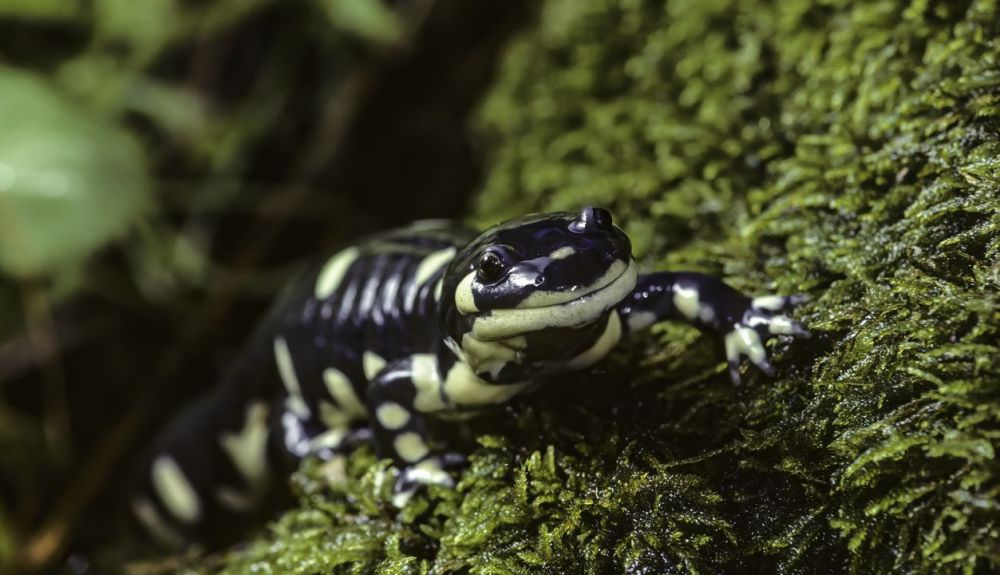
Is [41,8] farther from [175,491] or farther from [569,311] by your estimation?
[569,311]

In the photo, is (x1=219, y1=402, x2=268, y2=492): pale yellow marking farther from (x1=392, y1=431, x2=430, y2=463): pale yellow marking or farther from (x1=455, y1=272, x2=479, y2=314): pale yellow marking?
(x1=455, y1=272, x2=479, y2=314): pale yellow marking

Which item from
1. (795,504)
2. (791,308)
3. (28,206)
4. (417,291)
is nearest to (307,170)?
(28,206)

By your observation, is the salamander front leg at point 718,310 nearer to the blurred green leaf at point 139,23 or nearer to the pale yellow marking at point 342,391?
the pale yellow marking at point 342,391

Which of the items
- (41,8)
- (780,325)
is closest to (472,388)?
(780,325)

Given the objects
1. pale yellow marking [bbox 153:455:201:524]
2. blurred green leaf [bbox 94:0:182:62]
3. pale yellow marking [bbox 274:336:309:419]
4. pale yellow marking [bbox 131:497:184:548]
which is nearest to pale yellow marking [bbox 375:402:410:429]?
pale yellow marking [bbox 274:336:309:419]

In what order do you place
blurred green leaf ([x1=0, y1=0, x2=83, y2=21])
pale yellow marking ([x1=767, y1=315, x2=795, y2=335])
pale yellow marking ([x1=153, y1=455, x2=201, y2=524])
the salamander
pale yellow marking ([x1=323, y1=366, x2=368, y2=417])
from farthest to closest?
blurred green leaf ([x1=0, y1=0, x2=83, y2=21]) → pale yellow marking ([x1=153, y1=455, x2=201, y2=524]) → pale yellow marking ([x1=323, y1=366, x2=368, y2=417]) → pale yellow marking ([x1=767, y1=315, x2=795, y2=335]) → the salamander

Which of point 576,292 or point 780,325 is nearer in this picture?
point 576,292

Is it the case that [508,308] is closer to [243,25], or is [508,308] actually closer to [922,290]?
[922,290]
